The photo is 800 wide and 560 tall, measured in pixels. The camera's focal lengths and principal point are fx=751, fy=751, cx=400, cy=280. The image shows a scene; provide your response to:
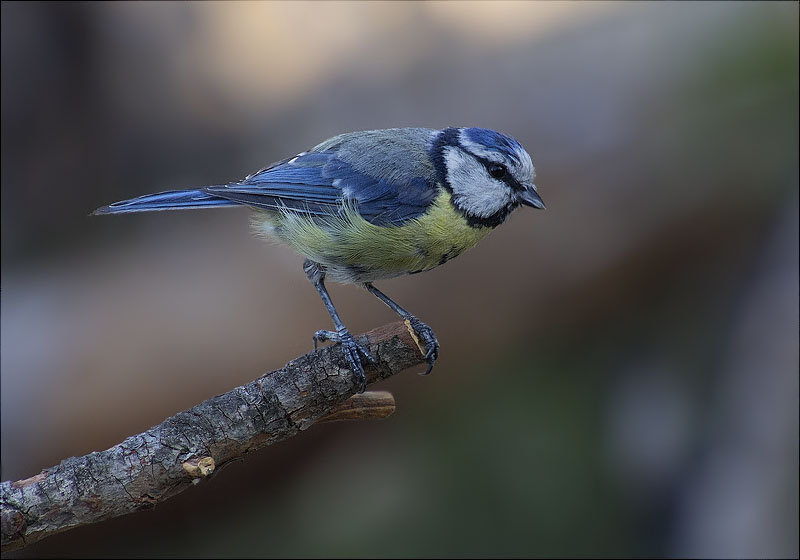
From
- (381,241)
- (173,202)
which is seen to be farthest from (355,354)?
(173,202)

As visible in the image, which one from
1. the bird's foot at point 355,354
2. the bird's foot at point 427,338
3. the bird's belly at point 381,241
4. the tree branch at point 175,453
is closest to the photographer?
the tree branch at point 175,453

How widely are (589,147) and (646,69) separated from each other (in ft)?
2.68

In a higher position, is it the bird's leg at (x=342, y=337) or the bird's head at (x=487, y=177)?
the bird's head at (x=487, y=177)

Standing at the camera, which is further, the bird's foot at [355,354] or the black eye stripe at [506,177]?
the black eye stripe at [506,177]

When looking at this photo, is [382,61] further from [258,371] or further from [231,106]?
[258,371]

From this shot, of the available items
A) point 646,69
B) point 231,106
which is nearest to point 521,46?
point 646,69

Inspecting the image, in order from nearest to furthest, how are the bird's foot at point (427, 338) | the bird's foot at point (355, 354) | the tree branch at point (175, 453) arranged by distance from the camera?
the tree branch at point (175, 453) → the bird's foot at point (355, 354) → the bird's foot at point (427, 338)

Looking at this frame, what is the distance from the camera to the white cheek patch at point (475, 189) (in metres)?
2.64

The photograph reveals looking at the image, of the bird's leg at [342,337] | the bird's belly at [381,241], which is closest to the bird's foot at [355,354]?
the bird's leg at [342,337]

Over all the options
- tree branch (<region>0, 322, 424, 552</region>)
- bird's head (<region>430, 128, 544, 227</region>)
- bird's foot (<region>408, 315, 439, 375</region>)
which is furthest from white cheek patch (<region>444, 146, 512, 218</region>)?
tree branch (<region>0, 322, 424, 552</region>)

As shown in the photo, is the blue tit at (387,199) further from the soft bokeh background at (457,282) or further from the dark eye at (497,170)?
the soft bokeh background at (457,282)

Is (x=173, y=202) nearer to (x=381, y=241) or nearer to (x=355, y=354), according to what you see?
(x=381, y=241)

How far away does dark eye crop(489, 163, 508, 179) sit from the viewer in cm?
266

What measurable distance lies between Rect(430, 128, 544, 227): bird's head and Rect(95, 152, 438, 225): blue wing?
0.35 ft
